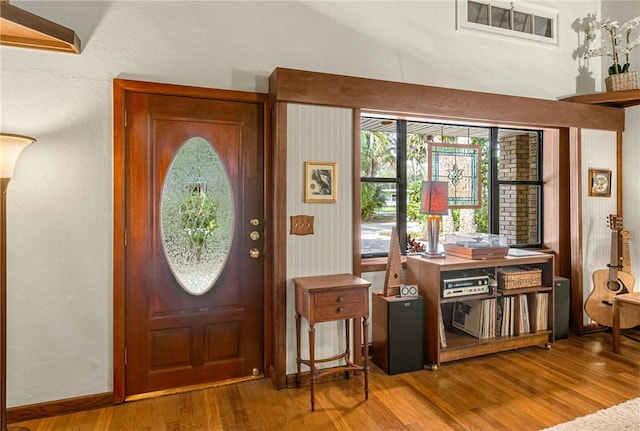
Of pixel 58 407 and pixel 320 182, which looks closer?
pixel 58 407

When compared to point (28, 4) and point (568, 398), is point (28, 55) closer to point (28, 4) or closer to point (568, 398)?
point (28, 4)

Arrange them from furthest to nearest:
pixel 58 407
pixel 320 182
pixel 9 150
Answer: pixel 320 182
pixel 58 407
pixel 9 150

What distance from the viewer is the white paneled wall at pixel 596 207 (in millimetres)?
3955

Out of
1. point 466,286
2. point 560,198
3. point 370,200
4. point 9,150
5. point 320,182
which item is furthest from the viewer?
point 560,198

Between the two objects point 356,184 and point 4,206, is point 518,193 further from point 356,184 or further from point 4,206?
point 4,206

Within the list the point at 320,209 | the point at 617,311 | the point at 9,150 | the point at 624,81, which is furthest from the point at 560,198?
the point at 9,150

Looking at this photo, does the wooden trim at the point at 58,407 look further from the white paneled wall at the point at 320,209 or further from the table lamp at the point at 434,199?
the table lamp at the point at 434,199

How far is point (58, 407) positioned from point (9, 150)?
5.33ft

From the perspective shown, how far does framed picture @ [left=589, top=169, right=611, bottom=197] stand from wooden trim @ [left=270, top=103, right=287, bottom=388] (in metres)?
3.30

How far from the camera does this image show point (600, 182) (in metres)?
4.02

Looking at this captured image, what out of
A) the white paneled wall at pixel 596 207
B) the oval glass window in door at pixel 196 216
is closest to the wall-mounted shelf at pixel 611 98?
the white paneled wall at pixel 596 207

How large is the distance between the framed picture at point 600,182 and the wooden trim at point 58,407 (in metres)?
4.71

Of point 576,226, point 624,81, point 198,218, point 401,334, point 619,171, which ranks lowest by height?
point 401,334

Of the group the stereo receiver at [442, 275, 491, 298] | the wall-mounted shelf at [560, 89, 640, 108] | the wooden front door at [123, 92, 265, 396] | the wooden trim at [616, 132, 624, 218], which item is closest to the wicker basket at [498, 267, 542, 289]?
the stereo receiver at [442, 275, 491, 298]
